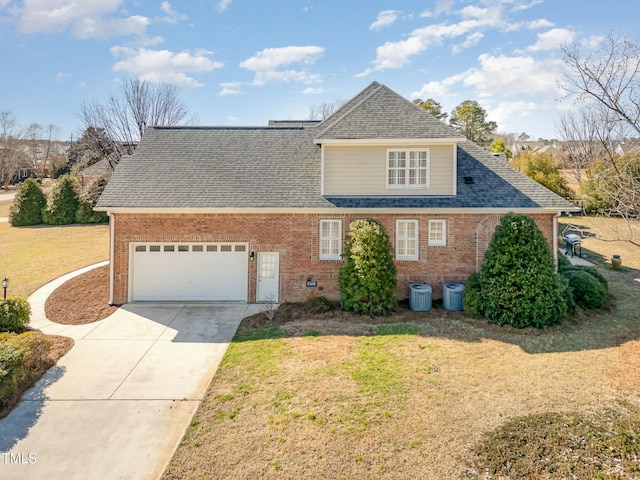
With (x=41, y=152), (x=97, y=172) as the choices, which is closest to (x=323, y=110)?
(x=97, y=172)

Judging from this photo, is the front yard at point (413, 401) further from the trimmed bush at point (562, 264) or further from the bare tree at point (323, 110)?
the bare tree at point (323, 110)

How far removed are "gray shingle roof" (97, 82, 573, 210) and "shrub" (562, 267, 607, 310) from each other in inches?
103

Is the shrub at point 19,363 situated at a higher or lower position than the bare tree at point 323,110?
lower

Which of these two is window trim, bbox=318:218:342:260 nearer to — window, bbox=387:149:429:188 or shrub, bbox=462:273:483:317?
window, bbox=387:149:429:188

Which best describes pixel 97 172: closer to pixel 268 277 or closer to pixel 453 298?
pixel 268 277

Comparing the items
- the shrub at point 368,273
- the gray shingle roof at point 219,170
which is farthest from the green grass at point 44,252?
the shrub at point 368,273

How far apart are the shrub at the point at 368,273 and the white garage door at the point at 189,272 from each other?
3988 mm

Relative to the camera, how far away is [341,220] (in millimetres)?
12805

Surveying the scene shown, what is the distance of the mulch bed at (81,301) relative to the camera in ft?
38.9

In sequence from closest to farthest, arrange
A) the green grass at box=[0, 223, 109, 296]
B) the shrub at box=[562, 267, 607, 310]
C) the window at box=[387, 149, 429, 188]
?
the shrub at box=[562, 267, 607, 310] → the window at box=[387, 149, 429, 188] → the green grass at box=[0, 223, 109, 296]

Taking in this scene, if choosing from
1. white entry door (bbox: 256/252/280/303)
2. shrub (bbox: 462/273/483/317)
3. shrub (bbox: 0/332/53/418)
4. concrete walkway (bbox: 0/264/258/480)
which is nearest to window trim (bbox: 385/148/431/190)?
shrub (bbox: 462/273/483/317)

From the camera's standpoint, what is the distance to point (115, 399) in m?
7.22

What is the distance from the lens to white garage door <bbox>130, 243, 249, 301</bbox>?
43.1 feet

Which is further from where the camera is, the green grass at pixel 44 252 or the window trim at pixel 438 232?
the green grass at pixel 44 252
